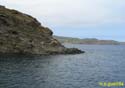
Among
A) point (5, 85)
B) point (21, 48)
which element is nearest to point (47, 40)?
point (21, 48)

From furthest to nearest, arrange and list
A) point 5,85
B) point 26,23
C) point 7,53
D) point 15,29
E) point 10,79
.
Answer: point 26,23
point 15,29
point 7,53
point 10,79
point 5,85

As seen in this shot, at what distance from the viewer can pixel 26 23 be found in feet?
442

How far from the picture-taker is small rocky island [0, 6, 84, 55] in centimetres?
11963

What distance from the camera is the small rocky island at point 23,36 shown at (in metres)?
120

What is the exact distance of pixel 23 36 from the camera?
124562mm

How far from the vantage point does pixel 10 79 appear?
2235 inches

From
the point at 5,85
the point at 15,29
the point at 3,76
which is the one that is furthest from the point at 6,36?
the point at 5,85

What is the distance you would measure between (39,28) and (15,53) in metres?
25.8

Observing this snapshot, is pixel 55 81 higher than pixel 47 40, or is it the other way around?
pixel 47 40

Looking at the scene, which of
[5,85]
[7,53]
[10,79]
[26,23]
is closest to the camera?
[5,85]

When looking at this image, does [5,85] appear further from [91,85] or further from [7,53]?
[7,53]

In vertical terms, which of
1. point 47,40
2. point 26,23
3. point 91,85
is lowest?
point 91,85

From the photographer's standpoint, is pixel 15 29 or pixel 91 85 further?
pixel 15 29

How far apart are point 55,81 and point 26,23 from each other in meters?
81.0
